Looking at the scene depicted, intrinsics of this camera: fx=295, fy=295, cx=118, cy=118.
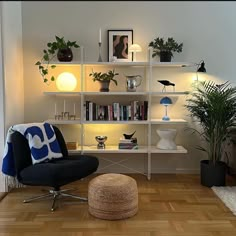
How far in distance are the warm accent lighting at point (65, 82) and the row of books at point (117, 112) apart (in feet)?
0.92

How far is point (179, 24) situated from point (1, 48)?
217cm

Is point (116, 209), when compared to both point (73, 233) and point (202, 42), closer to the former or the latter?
point (73, 233)

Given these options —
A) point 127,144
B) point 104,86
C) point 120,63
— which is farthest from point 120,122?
point 120,63

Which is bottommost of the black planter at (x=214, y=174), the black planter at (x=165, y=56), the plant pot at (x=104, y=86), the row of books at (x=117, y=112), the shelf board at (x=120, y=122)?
the black planter at (x=214, y=174)

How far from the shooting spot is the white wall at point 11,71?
3086 mm

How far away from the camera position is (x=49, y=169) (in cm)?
260

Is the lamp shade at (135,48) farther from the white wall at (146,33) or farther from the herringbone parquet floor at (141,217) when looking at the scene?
the herringbone parquet floor at (141,217)

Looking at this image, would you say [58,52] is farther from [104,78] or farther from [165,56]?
[165,56]

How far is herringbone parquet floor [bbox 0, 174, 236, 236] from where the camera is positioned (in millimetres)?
2316

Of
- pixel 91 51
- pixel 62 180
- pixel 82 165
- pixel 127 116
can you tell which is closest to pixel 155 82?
pixel 127 116

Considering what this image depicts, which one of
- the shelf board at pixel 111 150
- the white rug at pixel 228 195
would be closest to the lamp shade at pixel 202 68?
the shelf board at pixel 111 150

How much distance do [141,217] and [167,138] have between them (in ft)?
4.24

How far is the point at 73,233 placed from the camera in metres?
2.29

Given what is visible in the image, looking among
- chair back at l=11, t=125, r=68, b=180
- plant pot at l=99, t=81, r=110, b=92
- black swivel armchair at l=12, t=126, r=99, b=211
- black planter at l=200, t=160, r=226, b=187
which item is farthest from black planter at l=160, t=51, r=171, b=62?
chair back at l=11, t=125, r=68, b=180
